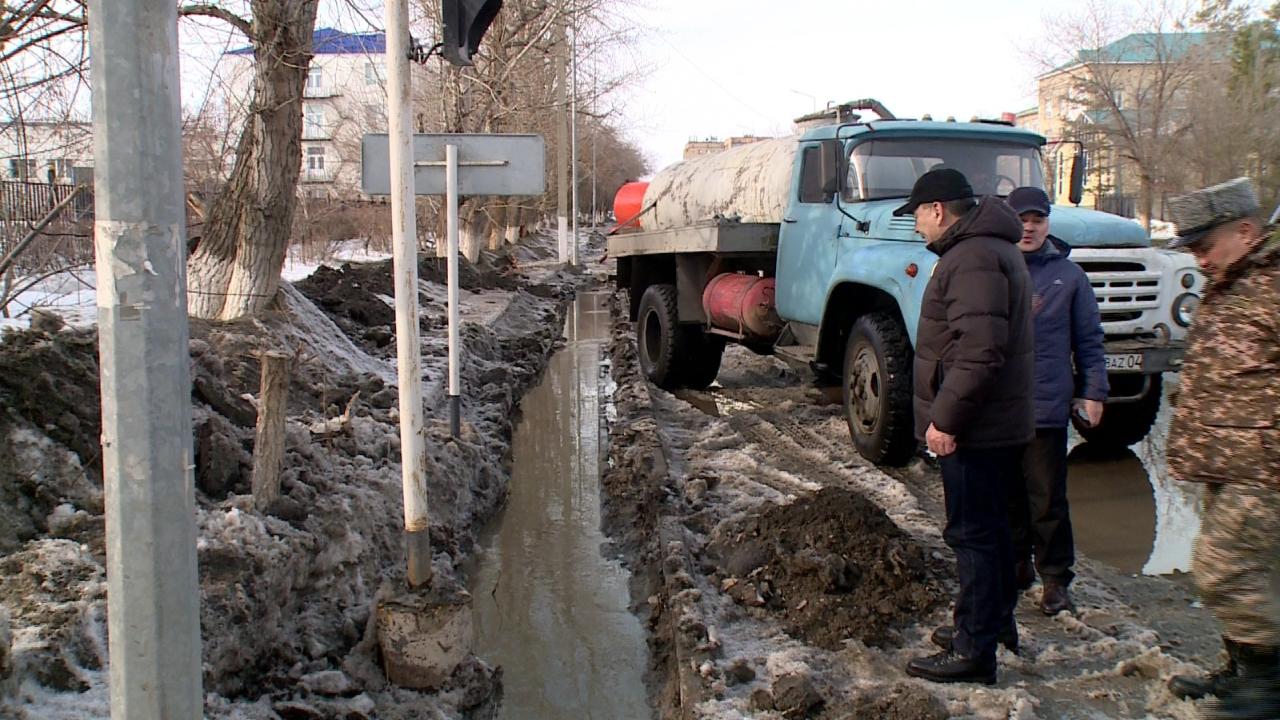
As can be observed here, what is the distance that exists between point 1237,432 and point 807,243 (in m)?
5.30

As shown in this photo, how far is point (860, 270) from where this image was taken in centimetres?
710

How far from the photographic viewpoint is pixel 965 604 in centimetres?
385

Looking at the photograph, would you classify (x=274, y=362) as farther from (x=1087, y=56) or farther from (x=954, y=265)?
(x=1087, y=56)

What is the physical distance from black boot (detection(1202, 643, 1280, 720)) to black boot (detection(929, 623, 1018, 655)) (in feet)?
2.90

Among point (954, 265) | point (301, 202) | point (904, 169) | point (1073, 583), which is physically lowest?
point (1073, 583)

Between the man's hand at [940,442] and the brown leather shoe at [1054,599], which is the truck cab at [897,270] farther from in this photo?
the man's hand at [940,442]

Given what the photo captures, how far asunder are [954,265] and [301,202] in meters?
20.1

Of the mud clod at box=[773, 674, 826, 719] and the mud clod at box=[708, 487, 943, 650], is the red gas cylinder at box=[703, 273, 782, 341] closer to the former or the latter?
the mud clod at box=[708, 487, 943, 650]

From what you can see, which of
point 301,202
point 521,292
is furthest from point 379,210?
point 521,292

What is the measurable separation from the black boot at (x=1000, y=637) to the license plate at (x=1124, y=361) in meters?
3.06

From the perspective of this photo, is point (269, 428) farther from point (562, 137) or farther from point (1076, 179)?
point (562, 137)

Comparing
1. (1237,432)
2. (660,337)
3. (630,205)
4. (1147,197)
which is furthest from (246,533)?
(1147,197)

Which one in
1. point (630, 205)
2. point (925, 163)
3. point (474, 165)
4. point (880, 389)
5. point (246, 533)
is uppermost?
point (630, 205)

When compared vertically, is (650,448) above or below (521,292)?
→ below
